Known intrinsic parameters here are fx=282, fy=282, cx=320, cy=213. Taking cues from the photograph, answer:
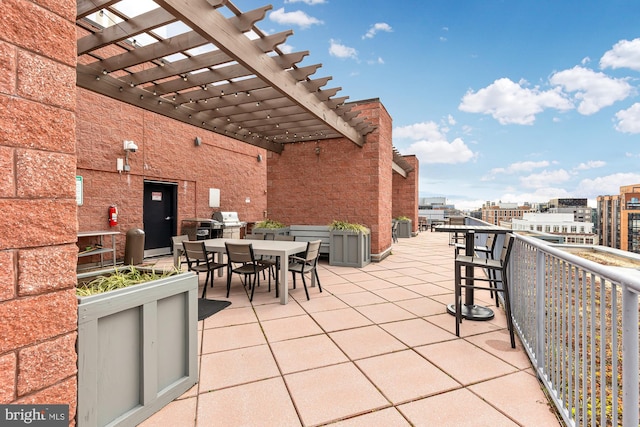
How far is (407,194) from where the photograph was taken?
41.2 feet

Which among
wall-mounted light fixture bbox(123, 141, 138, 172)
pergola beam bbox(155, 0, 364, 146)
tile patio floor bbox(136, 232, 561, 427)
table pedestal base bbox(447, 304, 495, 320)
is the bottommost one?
tile patio floor bbox(136, 232, 561, 427)

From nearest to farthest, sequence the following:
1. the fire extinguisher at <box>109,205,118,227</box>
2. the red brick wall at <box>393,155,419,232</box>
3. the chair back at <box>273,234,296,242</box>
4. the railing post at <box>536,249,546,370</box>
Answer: the railing post at <box>536,249,546,370</box>, the chair back at <box>273,234,296,242</box>, the fire extinguisher at <box>109,205,118,227</box>, the red brick wall at <box>393,155,419,232</box>

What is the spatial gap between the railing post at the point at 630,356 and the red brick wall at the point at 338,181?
514 cm

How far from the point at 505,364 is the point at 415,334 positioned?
2.33ft

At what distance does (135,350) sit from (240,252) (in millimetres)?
2121

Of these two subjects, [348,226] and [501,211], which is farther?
[501,211]

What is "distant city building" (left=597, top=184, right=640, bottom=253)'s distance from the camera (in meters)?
49.0

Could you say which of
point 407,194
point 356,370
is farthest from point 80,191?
point 407,194

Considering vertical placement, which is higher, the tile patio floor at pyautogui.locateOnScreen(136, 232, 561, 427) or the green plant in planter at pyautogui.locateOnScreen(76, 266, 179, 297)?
the green plant in planter at pyautogui.locateOnScreen(76, 266, 179, 297)

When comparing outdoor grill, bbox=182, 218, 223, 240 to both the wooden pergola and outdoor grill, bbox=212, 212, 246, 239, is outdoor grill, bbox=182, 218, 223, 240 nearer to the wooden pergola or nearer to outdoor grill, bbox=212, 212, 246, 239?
outdoor grill, bbox=212, 212, 246, 239

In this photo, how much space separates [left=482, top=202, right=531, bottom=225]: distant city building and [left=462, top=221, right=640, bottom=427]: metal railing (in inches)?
3351

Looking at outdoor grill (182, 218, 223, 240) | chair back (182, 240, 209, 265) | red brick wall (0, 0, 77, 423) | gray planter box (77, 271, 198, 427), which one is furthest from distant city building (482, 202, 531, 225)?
red brick wall (0, 0, 77, 423)

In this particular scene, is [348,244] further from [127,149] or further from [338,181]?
[127,149]

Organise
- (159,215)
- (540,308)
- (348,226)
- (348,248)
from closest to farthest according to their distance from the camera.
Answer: (540,308)
(348,248)
(348,226)
(159,215)
